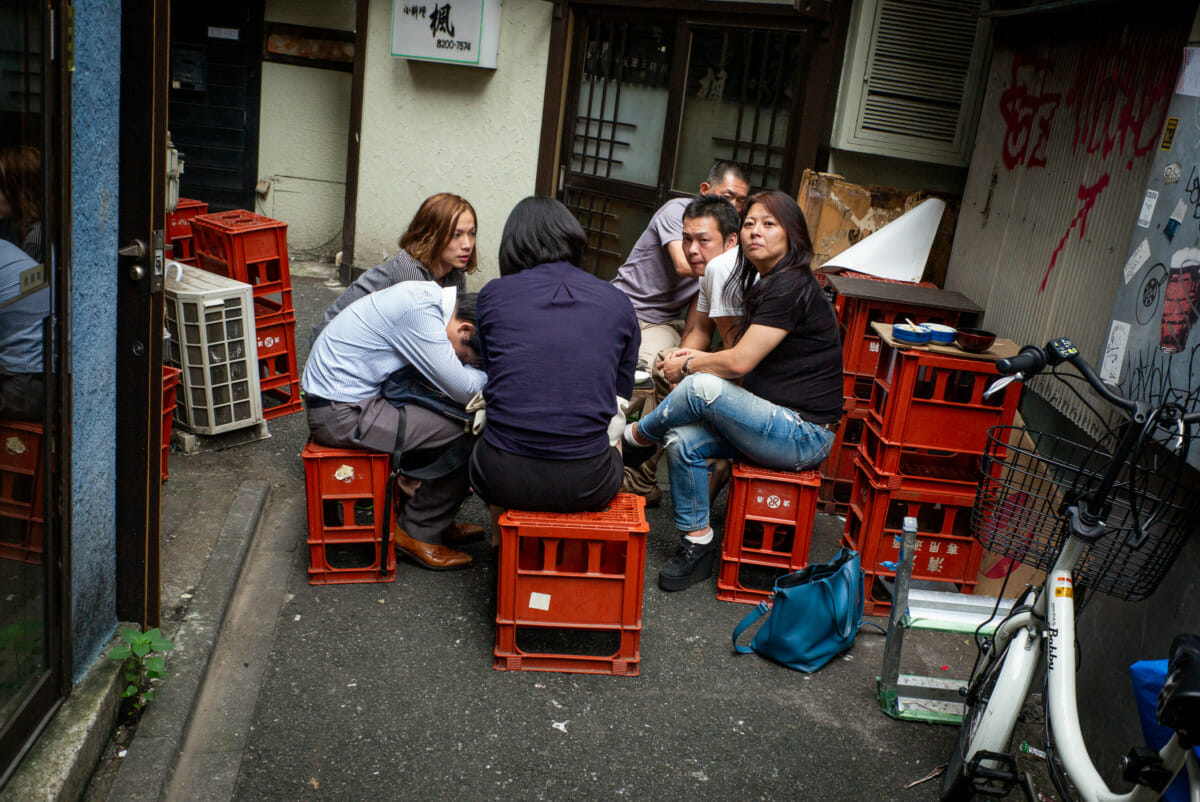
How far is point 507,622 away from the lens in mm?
3740

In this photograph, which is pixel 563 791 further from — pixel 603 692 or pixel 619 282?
pixel 619 282

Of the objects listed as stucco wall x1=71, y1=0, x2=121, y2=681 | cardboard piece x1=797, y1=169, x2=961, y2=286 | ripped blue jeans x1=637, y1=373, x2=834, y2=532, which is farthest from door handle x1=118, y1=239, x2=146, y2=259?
cardboard piece x1=797, y1=169, x2=961, y2=286

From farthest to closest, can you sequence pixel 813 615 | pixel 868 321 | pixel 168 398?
1. pixel 868 321
2. pixel 168 398
3. pixel 813 615

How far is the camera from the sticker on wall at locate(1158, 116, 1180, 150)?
3404mm

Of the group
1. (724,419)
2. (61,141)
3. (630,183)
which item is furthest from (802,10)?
(61,141)

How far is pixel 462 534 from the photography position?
189 inches

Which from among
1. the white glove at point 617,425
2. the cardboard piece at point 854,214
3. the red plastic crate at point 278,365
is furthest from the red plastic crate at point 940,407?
the red plastic crate at point 278,365

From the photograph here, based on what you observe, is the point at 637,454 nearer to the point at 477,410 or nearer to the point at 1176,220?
the point at 477,410

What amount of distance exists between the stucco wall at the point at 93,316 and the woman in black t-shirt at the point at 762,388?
2.32 meters

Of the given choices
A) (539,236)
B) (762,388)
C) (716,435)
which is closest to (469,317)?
(539,236)

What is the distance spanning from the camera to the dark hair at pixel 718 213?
5.43 meters

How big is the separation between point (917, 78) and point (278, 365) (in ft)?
14.9

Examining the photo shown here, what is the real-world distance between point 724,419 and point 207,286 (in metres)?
2.91

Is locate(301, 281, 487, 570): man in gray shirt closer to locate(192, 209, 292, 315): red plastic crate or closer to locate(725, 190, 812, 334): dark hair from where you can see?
locate(725, 190, 812, 334): dark hair
